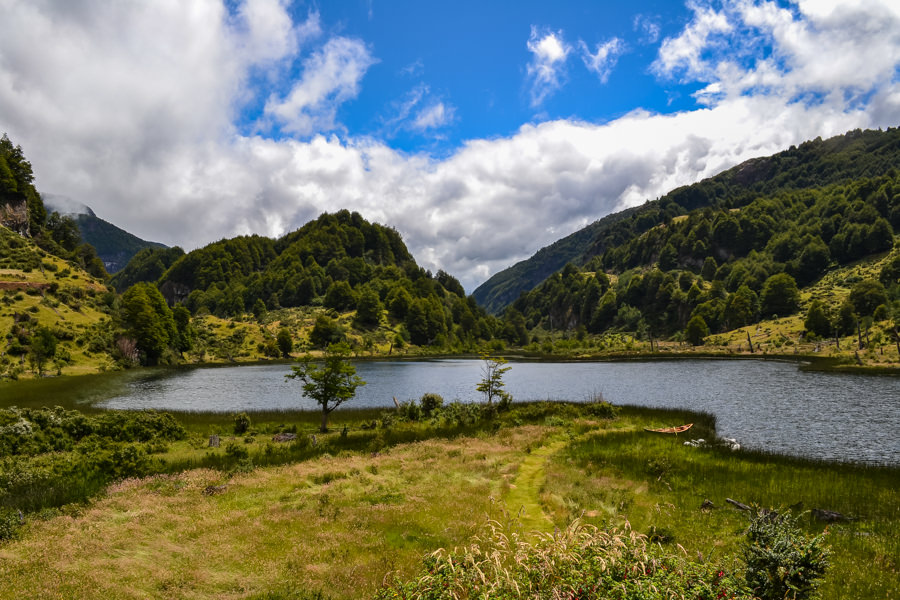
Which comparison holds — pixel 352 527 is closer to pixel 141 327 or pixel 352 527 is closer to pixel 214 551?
pixel 214 551

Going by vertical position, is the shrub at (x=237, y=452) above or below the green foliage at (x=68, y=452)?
below

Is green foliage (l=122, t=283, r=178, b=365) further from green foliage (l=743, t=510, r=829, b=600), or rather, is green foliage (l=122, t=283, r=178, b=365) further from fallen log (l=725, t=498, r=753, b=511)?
green foliage (l=743, t=510, r=829, b=600)

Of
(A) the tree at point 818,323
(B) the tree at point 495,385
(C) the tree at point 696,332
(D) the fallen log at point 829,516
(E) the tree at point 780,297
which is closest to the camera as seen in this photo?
(D) the fallen log at point 829,516

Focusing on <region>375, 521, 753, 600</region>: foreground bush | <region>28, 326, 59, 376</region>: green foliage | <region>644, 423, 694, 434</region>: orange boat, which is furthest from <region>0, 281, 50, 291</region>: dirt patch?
<region>375, 521, 753, 600</region>: foreground bush

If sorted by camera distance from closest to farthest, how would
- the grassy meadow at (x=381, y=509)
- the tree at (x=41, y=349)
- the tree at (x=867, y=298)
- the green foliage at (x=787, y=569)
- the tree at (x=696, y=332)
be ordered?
1. the green foliage at (x=787, y=569)
2. the grassy meadow at (x=381, y=509)
3. the tree at (x=41, y=349)
4. the tree at (x=867, y=298)
5. the tree at (x=696, y=332)

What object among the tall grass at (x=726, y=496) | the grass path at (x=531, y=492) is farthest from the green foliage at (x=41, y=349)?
the tall grass at (x=726, y=496)

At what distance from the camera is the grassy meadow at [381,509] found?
1152 centimetres

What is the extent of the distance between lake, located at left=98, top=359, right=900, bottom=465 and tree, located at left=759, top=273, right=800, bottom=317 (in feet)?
407

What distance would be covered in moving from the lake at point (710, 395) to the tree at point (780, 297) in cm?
12397

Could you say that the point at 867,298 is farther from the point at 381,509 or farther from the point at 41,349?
the point at 41,349

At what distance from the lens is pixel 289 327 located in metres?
182

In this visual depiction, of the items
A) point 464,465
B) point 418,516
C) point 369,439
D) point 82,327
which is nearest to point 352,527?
point 418,516

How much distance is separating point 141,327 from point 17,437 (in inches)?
3983

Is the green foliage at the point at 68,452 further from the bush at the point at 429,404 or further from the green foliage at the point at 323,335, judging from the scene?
the green foliage at the point at 323,335
